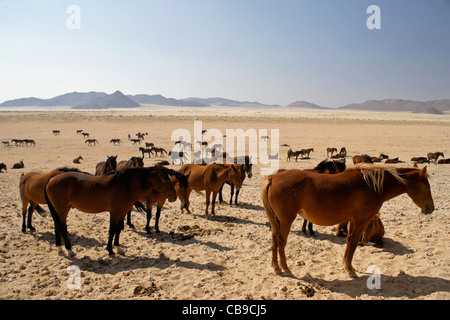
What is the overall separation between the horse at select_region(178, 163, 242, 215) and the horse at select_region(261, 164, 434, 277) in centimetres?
480

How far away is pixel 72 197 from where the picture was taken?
20.9 feet

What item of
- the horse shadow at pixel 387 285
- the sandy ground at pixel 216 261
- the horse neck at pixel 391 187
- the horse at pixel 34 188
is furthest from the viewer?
the horse at pixel 34 188

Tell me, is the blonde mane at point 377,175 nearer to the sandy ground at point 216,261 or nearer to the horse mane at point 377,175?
the horse mane at point 377,175

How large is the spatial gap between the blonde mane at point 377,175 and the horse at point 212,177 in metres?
5.51

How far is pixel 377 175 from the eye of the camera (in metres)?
5.11

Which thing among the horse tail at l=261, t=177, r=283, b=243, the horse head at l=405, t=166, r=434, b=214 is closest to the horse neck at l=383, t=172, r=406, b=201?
the horse head at l=405, t=166, r=434, b=214

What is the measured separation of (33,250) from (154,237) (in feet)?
9.42

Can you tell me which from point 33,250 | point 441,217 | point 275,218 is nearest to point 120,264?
point 33,250

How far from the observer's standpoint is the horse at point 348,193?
503 centimetres

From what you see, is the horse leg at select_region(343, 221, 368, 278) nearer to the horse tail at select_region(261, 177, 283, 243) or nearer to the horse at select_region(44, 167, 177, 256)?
the horse tail at select_region(261, 177, 283, 243)

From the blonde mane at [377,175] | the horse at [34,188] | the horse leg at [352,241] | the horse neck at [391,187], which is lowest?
the horse leg at [352,241]

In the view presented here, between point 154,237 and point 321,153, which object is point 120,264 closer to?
point 154,237

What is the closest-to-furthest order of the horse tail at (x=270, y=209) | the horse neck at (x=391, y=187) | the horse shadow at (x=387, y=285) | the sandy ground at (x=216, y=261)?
the horse shadow at (x=387, y=285) < the sandy ground at (x=216, y=261) < the horse neck at (x=391, y=187) < the horse tail at (x=270, y=209)

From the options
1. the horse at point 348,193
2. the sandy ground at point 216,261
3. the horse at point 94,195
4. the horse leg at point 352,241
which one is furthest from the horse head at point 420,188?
the horse at point 94,195
